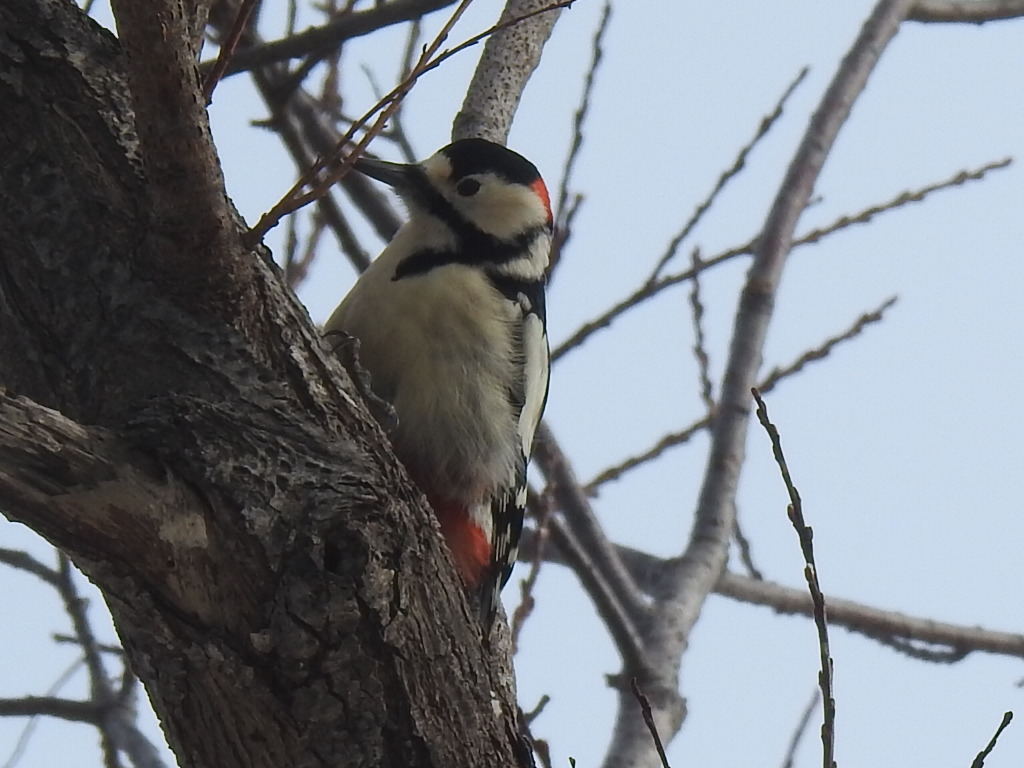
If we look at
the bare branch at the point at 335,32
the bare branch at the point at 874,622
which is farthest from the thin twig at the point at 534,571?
the bare branch at the point at 335,32

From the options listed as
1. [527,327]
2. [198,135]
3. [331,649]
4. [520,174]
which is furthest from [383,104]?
[520,174]

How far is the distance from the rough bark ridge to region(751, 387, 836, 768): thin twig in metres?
0.40

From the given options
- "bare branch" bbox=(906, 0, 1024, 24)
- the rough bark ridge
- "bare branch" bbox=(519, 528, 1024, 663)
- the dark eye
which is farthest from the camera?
"bare branch" bbox=(906, 0, 1024, 24)

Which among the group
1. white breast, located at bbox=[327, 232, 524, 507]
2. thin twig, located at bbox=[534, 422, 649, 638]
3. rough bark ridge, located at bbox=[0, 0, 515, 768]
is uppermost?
thin twig, located at bbox=[534, 422, 649, 638]

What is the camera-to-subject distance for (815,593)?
5.57 ft

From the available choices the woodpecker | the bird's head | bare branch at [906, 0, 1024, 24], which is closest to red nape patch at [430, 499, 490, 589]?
the woodpecker

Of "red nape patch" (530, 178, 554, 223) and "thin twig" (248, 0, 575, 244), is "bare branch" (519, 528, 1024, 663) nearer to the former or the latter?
"red nape patch" (530, 178, 554, 223)

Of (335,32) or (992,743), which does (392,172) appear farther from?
(992,743)

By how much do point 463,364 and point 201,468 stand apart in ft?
3.70

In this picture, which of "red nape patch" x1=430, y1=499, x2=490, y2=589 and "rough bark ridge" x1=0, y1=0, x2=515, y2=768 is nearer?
"rough bark ridge" x1=0, y1=0, x2=515, y2=768

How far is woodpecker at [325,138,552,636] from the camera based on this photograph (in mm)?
2604

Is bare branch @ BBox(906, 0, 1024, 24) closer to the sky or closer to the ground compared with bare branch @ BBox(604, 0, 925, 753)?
closer to the sky

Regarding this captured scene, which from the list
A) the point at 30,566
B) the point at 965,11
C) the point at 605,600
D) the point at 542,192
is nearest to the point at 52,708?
the point at 30,566

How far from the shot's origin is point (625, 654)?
119 inches
